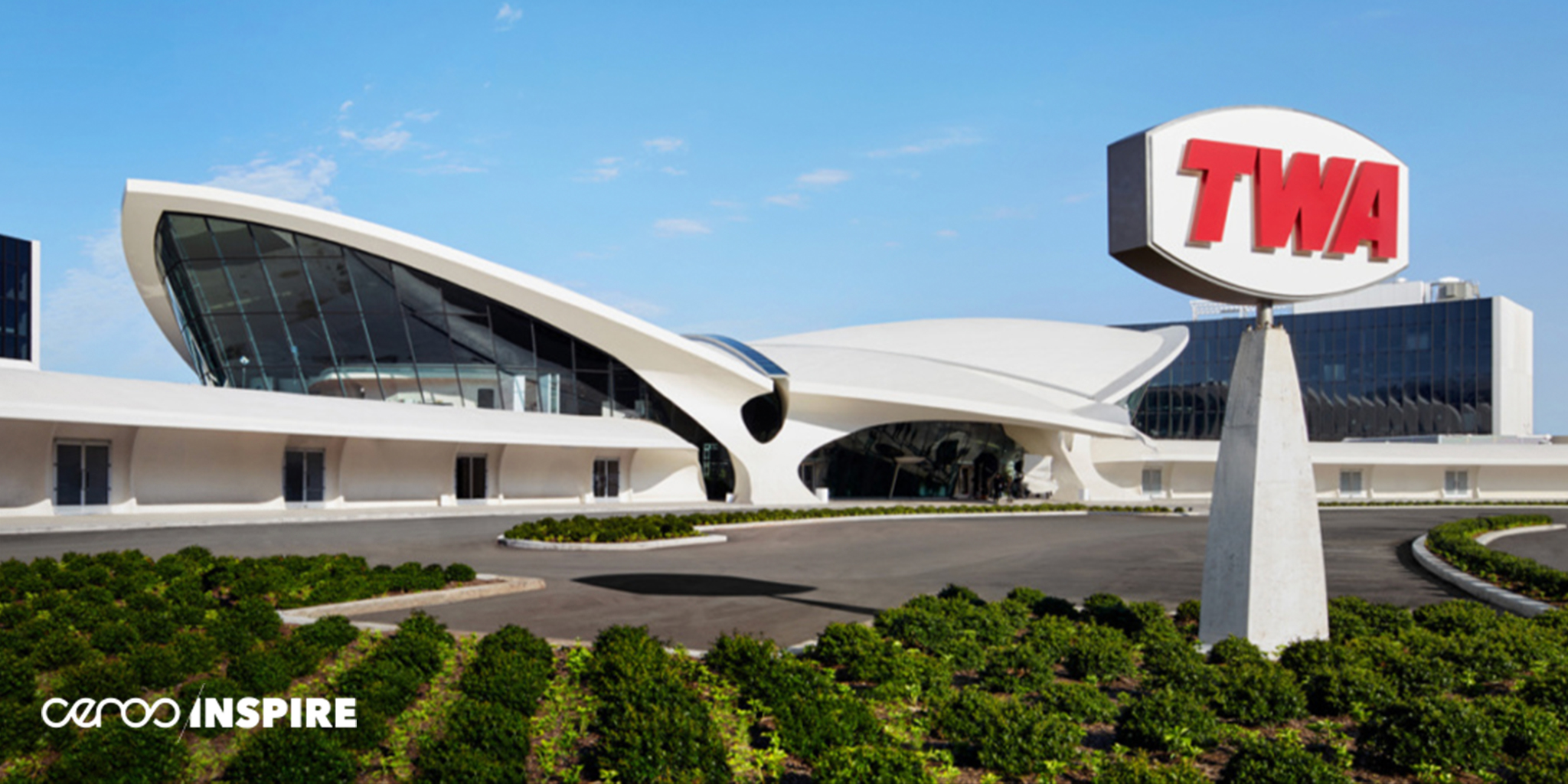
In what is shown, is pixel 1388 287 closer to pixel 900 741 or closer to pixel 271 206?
pixel 271 206

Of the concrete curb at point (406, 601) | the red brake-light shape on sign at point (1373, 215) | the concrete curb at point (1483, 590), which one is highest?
the red brake-light shape on sign at point (1373, 215)

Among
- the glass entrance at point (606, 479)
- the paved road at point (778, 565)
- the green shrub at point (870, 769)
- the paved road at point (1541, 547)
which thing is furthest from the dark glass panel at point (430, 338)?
the green shrub at point (870, 769)

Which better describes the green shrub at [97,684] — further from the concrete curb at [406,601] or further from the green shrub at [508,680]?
the concrete curb at [406,601]

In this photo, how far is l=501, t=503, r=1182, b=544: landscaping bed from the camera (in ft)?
74.7

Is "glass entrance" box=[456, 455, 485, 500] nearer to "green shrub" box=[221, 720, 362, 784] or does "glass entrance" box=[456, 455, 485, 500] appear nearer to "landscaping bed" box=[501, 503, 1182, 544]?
"landscaping bed" box=[501, 503, 1182, 544]

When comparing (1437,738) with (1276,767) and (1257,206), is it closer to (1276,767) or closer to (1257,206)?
(1276,767)

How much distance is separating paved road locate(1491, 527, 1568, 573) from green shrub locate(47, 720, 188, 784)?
2249 centimetres

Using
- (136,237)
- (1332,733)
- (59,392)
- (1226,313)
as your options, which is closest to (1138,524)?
(1332,733)

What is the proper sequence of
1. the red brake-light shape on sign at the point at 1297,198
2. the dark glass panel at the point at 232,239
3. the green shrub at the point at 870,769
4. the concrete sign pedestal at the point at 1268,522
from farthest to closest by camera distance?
the dark glass panel at the point at 232,239
the red brake-light shape on sign at the point at 1297,198
the concrete sign pedestal at the point at 1268,522
the green shrub at the point at 870,769

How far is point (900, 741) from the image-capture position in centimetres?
748

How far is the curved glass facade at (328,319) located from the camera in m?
35.8

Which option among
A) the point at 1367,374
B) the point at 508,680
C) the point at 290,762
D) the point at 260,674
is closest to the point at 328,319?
the point at 260,674

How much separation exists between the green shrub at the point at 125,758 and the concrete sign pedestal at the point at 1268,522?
9.14 metres

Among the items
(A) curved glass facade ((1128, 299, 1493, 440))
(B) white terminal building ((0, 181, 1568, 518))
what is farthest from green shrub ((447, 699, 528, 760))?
(A) curved glass facade ((1128, 299, 1493, 440))
